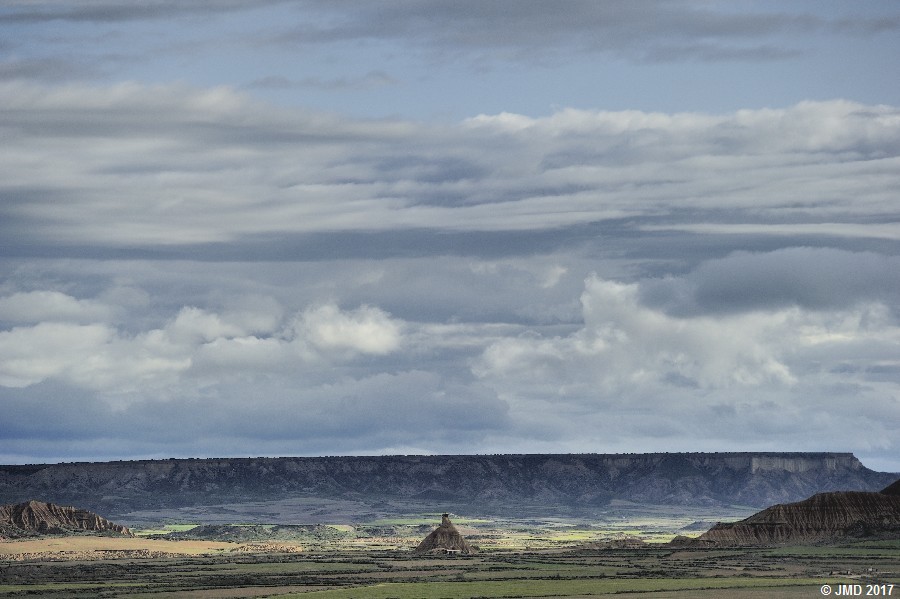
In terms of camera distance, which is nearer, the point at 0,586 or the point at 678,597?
the point at 678,597

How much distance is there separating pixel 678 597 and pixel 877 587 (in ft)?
66.1

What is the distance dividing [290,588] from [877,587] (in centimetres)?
6397

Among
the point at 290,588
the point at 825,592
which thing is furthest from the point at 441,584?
the point at 825,592

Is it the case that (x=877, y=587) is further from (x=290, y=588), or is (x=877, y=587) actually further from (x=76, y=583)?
(x=76, y=583)

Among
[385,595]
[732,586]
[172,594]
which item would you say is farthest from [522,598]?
[172,594]

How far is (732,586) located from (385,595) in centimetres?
3867

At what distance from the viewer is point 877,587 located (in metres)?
171

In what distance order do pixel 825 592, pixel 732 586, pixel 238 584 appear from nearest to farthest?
pixel 825 592, pixel 732 586, pixel 238 584

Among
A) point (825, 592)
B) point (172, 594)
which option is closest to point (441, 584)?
point (172, 594)

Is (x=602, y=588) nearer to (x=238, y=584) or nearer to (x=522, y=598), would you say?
(x=522, y=598)

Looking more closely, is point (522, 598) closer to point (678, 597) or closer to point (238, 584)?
point (678, 597)

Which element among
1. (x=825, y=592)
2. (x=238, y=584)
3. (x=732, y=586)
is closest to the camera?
(x=825, y=592)

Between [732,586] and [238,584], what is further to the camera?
Result: [238,584]

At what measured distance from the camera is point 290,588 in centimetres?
19038
